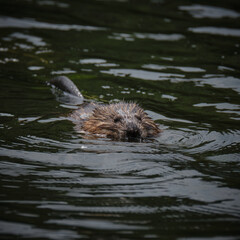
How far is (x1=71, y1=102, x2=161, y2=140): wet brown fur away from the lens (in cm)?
720

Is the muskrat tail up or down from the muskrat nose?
up

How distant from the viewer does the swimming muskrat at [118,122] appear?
7.20 metres

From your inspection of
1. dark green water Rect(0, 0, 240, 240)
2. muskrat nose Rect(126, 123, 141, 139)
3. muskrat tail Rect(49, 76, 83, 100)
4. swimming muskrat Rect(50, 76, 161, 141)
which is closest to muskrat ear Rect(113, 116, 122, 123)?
swimming muskrat Rect(50, 76, 161, 141)

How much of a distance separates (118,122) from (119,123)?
5 cm

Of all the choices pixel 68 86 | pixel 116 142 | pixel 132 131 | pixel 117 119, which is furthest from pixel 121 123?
pixel 68 86

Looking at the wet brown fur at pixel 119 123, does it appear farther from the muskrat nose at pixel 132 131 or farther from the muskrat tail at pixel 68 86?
the muskrat tail at pixel 68 86

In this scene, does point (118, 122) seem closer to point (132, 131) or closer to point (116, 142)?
point (132, 131)

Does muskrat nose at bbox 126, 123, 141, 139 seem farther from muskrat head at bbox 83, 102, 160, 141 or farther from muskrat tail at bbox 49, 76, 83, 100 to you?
muskrat tail at bbox 49, 76, 83, 100

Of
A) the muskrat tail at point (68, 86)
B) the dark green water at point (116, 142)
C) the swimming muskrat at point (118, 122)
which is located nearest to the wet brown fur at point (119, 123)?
the swimming muskrat at point (118, 122)

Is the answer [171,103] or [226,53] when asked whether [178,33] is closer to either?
[226,53]

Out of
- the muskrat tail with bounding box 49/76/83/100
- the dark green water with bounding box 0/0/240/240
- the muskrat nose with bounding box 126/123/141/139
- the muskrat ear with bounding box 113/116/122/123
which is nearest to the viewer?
the dark green water with bounding box 0/0/240/240

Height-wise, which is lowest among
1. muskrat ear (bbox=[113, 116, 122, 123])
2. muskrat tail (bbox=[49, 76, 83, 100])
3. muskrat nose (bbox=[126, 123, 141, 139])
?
muskrat nose (bbox=[126, 123, 141, 139])

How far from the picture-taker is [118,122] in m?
7.43

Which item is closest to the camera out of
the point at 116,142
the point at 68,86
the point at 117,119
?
the point at 116,142
